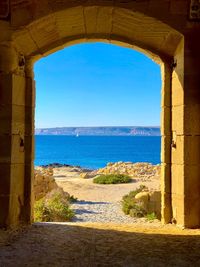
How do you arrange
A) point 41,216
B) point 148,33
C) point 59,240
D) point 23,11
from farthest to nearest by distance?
point 41,216 → point 148,33 → point 23,11 → point 59,240

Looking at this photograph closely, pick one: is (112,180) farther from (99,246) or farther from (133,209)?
(99,246)

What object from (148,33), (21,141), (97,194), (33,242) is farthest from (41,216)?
(97,194)

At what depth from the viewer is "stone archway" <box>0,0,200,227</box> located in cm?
646

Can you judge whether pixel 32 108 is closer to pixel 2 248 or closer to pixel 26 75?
pixel 26 75

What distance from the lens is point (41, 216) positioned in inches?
429

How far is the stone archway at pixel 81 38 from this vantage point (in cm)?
646

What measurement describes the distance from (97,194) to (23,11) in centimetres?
1508

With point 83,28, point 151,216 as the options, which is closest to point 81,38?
point 83,28

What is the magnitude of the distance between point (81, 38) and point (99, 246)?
392 centimetres

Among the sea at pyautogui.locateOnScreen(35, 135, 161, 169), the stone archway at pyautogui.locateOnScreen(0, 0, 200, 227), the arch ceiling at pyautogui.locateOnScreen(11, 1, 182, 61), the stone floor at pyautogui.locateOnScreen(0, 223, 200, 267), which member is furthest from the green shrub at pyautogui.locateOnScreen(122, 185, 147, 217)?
the sea at pyautogui.locateOnScreen(35, 135, 161, 169)

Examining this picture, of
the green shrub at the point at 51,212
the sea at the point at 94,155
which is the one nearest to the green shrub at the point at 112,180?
the green shrub at the point at 51,212

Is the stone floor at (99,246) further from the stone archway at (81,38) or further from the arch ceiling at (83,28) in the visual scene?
the arch ceiling at (83,28)

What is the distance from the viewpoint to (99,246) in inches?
222

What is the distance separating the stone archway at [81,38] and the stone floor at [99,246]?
636 mm
